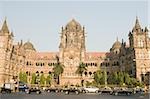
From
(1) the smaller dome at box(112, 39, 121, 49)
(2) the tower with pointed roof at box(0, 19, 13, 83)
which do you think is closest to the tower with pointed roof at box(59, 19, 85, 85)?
(1) the smaller dome at box(112, 39, 121, 49)

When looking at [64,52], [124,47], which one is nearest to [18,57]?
[64,52]

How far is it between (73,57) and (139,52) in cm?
2466

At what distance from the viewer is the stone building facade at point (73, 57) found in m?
83.4

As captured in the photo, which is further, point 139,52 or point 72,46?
point 72,46

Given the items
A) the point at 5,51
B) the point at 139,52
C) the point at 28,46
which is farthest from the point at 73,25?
the point at 5,51

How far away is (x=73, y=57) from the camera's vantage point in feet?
320

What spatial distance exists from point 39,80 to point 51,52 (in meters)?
27.6

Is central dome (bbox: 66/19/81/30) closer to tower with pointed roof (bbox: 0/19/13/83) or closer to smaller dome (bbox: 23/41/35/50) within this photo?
smaller dome (bbox: 23/41/35/50)

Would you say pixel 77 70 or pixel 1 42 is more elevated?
pixel 1 42

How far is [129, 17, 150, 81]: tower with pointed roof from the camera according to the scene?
8188 cm

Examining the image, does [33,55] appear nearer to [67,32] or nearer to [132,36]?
[67,32]

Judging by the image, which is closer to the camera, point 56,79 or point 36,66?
point 56,79

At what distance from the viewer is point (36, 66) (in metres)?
105

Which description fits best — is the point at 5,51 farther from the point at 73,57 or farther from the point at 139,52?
the point at 139,52
